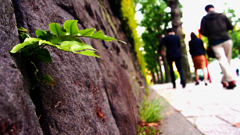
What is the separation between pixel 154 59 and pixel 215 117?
85.2 ft

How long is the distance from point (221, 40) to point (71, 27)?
569 centimetres

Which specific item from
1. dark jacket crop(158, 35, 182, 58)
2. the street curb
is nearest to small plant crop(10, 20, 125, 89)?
the street curb

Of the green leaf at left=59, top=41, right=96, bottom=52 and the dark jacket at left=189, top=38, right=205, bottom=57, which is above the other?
the dark jacket at left=189, top=38, right=205, bottom=57

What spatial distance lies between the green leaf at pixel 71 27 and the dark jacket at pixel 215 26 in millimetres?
5634

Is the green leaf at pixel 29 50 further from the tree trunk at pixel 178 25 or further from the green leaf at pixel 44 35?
the tree trunk at pixel 178 25

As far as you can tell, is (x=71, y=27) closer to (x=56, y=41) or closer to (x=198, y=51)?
(x=56, y=41)

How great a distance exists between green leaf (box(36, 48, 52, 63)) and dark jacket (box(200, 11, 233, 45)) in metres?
5.68

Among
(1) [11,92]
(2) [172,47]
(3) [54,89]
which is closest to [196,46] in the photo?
(2) [172,47]

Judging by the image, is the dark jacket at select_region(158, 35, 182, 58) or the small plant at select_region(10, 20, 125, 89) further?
the dark jacket at select_region(158, 35, 182, 58)

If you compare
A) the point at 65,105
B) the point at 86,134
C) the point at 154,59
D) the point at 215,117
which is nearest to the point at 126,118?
the point at 86,134

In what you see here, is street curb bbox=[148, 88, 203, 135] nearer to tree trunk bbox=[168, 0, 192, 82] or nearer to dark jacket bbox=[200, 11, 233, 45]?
dark jacket bbox=[200, 11, 233, 45]

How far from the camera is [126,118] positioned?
192 centimetres

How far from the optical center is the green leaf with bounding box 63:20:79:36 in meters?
0.89

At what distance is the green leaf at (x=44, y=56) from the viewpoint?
3.30ft
